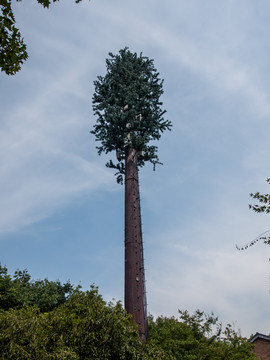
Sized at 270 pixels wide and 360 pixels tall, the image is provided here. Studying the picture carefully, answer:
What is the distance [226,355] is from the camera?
538 inches

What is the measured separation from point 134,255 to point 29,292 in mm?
13480

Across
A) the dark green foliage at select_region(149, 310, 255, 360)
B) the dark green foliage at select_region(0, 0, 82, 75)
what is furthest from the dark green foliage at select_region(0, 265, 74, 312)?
the dark green foliage at select_region(0, 0, 82, 75)

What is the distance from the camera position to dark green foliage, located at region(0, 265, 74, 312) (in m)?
19.9

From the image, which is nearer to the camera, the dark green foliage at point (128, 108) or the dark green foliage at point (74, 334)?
the dark green foliage at point (74, 334)

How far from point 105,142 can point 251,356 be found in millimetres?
14428

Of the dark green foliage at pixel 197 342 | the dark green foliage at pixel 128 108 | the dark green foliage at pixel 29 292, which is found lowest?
the dark green foliage at pixel 197 342

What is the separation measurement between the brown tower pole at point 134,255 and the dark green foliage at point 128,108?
6.79 feet

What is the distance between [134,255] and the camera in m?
12.7

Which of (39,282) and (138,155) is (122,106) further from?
(39,282)

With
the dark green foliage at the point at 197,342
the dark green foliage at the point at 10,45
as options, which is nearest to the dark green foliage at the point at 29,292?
the dark green foliage at the point at 197,342

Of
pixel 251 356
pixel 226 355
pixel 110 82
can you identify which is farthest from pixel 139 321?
pixel 110 82

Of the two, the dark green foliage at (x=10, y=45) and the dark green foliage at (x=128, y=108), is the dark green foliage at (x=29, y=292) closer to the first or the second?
the dark green foliage at (x=128, y=108)

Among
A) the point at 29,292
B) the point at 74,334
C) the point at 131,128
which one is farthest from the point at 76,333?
the point at 29,292

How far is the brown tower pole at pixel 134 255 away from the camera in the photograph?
37.5ft
